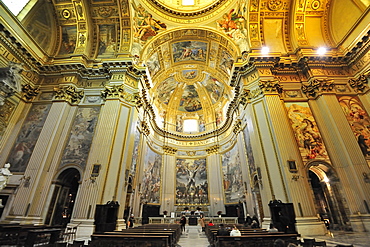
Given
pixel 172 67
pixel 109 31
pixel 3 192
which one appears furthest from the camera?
pixel 172 67

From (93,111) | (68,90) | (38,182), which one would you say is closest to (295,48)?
(93,111)

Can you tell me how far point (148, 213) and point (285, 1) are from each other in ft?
67.9

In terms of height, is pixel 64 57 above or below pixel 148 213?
above

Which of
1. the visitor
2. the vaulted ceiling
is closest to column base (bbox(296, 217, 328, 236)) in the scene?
the visitor

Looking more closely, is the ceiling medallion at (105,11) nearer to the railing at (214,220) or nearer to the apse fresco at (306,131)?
the apse fresco at (306,131)

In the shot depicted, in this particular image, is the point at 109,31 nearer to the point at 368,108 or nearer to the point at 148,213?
the point at 148,213

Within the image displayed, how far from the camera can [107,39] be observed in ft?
46.4

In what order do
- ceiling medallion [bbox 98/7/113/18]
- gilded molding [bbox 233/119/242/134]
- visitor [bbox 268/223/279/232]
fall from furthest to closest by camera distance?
gilded molding [bbox 233/119/242/134], ceiling medallion [bbox 98/7/113/18], visitor [bbox 268/223/279/232]

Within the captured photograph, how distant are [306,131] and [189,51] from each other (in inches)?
497

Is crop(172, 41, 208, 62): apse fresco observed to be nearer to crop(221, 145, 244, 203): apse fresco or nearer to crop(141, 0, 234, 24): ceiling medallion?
crop(141, 0, 234, 24): ceiling medallion

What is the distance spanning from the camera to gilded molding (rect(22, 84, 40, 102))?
1128 centimetres

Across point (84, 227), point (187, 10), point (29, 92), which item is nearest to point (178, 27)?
point (187, 10)

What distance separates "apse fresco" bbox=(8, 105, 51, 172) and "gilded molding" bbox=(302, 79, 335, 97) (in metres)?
16.4

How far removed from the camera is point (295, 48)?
42.7 ft
